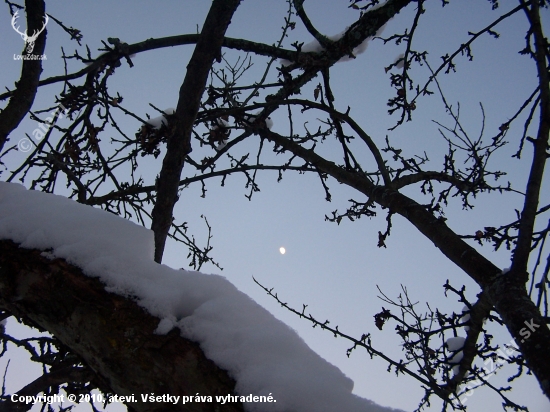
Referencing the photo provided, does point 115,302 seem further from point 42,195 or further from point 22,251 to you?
point 42,195

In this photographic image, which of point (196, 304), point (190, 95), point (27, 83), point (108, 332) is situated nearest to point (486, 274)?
point (196, 304)

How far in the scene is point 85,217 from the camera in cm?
148

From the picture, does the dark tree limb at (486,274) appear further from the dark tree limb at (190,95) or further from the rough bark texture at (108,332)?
the dark tree limb at (190,95)

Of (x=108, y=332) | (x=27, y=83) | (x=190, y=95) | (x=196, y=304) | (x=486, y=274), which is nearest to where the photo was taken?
(x=108, y=332)

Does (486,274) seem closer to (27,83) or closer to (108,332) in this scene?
(108,332)

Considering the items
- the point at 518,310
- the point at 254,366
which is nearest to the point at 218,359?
the point at 254,366

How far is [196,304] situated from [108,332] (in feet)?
0.97

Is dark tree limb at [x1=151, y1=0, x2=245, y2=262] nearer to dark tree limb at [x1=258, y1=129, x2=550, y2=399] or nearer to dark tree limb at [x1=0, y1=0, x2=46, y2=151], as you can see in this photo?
dark tree limb at [x1=0, y1=0, x2=46, y2=151]

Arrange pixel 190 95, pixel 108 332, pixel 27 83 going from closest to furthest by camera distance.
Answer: pixel 108 332 < pixel 27 83 < pixel 190 95

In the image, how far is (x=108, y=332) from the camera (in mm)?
1114

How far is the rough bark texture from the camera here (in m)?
1.03

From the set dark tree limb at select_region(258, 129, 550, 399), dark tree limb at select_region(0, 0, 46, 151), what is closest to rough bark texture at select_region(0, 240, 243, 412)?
dark tree limb at select_region(258, 129, 550, 399)

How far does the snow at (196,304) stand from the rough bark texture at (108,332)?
0.04m

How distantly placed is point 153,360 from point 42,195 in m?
1.05
